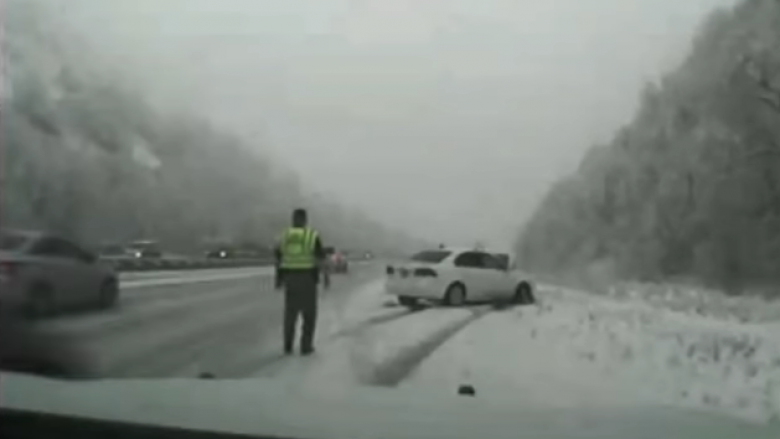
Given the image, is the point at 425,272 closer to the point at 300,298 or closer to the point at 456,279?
the point at 456,279

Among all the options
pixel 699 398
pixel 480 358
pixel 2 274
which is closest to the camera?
pixel 699 398

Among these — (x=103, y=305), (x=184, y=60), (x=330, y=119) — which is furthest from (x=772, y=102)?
(x=103, y=305)

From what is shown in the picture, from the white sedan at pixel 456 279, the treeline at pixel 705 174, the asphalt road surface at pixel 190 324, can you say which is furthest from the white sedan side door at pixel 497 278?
the asphalt road surface at pixel 190 324

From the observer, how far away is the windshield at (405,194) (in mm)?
2896

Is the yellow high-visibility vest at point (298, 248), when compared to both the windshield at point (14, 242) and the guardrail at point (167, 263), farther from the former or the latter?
the windshield at point (14, 242)

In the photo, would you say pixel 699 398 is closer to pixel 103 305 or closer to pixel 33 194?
pixel 103 305

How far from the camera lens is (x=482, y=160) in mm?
3346

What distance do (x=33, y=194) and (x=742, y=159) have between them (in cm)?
231

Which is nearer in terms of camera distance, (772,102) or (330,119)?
(772,102)

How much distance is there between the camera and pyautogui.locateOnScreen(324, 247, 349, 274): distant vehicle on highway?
346 cm

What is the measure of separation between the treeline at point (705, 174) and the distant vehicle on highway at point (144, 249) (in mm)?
1445

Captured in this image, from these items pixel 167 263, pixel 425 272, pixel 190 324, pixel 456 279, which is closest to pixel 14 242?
pixel 167 263

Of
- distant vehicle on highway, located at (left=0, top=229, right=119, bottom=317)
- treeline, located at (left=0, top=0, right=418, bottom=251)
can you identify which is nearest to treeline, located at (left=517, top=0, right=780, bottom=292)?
treeline, located at (left=0, top=0, right=418, bottom=251)

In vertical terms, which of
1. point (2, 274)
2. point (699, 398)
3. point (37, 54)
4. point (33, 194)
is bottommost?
point (699, 398)
